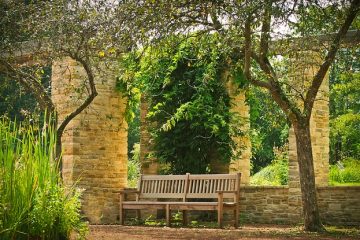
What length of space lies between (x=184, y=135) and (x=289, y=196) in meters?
2.30

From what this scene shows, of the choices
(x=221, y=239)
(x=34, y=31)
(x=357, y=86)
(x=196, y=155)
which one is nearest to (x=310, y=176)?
(x=221, y=239)

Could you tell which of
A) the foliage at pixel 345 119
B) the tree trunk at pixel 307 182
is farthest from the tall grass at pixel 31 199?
the foliage at pixel 345 119

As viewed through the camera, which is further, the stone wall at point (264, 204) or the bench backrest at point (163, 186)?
the stone wall at point (264, 204)

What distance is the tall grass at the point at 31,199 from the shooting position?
5102 millimetres

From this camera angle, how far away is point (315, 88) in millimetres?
9055

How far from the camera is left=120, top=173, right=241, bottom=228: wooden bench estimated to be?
1000 centimetres

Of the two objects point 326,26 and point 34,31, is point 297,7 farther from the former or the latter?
point 34,31

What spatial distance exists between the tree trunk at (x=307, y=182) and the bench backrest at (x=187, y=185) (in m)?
1.36

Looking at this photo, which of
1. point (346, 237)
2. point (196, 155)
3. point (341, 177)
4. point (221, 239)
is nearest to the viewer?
point (221, 239)

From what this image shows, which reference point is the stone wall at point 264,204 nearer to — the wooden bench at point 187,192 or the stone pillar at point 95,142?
the wooden bench at point 187,192

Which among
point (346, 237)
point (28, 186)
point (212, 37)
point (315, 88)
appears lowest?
point (346, 237)

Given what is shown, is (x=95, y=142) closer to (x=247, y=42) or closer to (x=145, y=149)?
(x=145, y=149)

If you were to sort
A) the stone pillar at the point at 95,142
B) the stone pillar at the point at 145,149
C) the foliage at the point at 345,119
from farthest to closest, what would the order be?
1. the foliage at the point at 345,119
2. the stone pillar at the point at 145,149
3. the stone pillar at the point at 95,142

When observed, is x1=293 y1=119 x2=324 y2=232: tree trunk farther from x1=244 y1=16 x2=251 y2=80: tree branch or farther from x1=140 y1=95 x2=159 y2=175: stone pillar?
x1=140 y1=95 x2=159 y2=175: stone pillar
